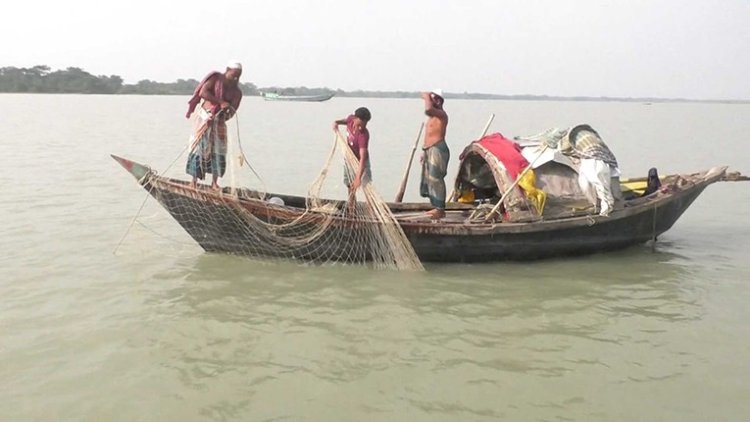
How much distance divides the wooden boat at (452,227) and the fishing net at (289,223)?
0.04ft

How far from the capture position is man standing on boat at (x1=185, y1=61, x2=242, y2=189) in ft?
22.0

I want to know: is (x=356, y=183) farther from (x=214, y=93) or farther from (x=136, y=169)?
(x=136, y=169)

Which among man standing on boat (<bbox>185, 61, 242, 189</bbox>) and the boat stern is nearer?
the boat stern

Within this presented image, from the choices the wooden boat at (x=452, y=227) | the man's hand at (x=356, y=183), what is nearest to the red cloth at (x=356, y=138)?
the man's hand at (x=356, y=183)

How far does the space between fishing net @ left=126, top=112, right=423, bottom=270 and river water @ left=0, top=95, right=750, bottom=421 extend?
0.61 ft

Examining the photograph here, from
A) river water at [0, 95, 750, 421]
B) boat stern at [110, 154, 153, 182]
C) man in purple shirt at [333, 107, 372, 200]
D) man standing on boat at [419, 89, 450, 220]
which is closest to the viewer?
river water at [0, 95, 750, 421]

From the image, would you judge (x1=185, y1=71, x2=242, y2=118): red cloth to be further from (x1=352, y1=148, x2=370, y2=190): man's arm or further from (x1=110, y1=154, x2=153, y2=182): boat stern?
(x1=352, y1=148, x2=370, y2=190): man's arm

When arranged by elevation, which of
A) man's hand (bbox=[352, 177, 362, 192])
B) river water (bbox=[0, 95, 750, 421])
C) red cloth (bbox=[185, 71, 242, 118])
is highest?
red cloth (bbox=[185, 71, 242, 118])

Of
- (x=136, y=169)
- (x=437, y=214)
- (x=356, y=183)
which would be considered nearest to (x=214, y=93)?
(x=136, y=169)

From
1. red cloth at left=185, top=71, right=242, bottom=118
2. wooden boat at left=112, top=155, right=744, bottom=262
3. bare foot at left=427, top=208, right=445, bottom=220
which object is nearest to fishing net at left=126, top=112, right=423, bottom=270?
wooden boat at left=112, top=155, right=744, bottom=262

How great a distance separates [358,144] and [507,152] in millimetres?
1870

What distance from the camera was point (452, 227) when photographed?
6.89m

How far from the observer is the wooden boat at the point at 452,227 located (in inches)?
258

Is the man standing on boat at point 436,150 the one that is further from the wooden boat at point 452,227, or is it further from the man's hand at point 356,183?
the man's hand at point 356,183
